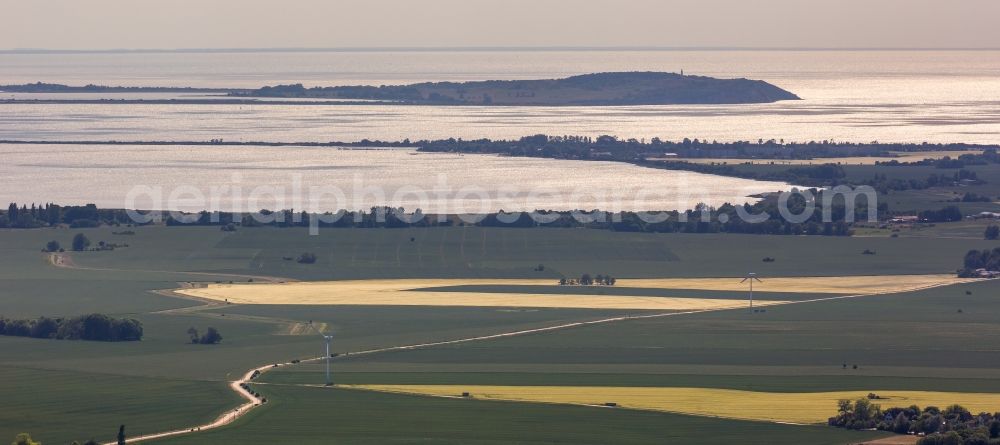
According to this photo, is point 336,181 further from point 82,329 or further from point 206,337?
point 206,337

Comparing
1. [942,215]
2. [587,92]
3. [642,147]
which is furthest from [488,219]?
[587,92]

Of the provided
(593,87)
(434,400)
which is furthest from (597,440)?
(593,87)

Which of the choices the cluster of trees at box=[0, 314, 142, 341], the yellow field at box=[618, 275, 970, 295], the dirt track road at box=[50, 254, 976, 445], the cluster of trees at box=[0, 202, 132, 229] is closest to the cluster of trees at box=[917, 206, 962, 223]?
the yellow field at box=[618, 275, 970, 295]

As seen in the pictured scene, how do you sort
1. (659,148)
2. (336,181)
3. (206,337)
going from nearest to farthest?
(206,337) → (336,181) → (659,148)

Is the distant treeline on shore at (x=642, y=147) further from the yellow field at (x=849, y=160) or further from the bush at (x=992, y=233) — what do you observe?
the bush at (x=992, y=233)

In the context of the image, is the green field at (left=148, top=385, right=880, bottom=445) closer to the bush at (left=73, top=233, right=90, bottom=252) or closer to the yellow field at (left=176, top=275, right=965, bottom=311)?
the yellow field at (left=176, top=275, right=965, bottom=311)
